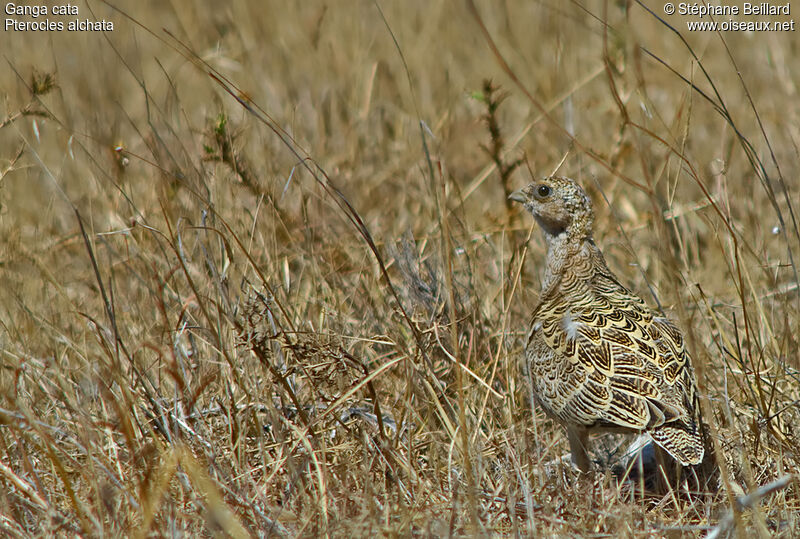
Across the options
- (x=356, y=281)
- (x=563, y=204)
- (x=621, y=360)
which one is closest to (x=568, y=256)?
(x=563, y=204)

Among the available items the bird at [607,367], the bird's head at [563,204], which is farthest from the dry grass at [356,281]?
the bird's head at [563,204]

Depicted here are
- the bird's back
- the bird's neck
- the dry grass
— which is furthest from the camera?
the bird's neck

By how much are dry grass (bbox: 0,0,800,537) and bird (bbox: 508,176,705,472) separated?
0.58 feet

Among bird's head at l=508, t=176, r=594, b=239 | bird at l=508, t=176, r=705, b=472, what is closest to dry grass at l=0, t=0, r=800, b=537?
bird at l=508, t=176, r=705, b=472

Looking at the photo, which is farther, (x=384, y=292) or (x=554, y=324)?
(x=384, y=292)

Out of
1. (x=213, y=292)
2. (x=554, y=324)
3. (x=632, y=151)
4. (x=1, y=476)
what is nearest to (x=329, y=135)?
(x=632, y=151)

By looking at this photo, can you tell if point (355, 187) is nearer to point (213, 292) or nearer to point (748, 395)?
point (213, 292)

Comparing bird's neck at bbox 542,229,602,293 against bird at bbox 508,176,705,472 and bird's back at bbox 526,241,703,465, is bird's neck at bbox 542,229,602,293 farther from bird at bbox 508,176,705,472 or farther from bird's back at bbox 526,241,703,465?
bird's back at bbox 526,241,703,465

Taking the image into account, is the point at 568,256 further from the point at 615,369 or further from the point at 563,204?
the point at 615,369

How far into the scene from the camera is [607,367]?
3.74 metres

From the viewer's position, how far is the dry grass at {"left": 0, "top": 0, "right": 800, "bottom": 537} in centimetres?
339

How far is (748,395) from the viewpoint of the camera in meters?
3.90

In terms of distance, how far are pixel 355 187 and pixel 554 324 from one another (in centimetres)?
280

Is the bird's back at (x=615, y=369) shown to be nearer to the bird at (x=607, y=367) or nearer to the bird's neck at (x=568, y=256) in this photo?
the bird at (x=607, y=367)
